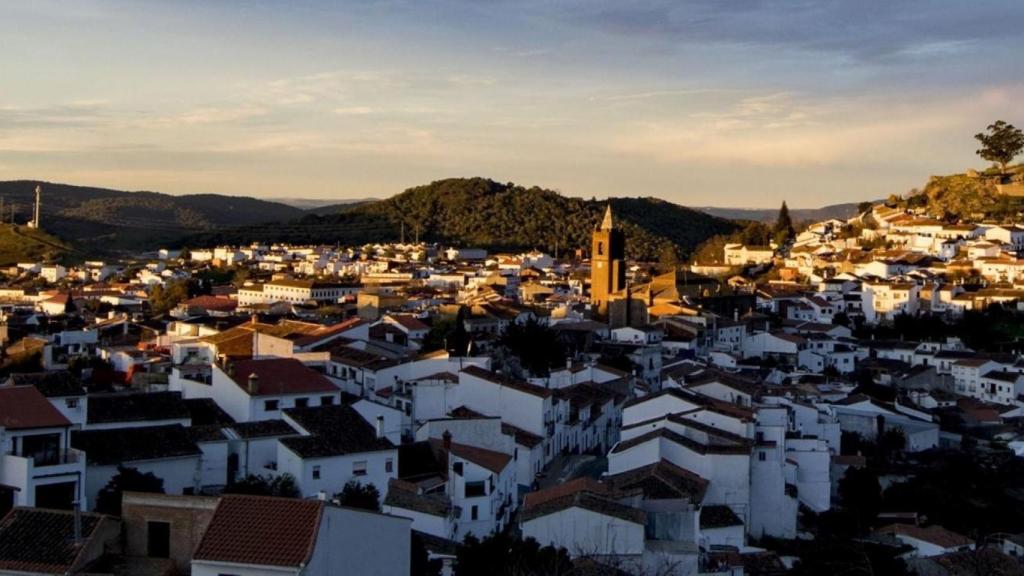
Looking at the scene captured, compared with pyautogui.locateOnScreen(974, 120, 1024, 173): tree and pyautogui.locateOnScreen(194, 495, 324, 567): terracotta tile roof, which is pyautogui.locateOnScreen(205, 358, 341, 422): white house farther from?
pyautogui.locateOnScreen(974, 120, 1024, 173): tree

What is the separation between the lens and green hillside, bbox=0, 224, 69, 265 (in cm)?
7894

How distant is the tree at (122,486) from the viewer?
50.5 ft

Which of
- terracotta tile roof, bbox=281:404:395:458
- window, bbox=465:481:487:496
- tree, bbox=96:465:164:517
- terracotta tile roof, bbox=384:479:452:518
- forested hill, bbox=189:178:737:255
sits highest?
forested hill, bbox=189:178:737:255

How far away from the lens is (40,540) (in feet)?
35.7

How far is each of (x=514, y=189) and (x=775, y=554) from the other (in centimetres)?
9990

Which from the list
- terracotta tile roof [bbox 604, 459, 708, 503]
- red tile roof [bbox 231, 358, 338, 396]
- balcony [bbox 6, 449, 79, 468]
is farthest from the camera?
red tile roof [bbox 231, 358, 338, 396]

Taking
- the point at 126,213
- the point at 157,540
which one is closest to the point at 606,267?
the point at 157,540

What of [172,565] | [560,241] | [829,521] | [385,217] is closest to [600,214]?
[560,241]

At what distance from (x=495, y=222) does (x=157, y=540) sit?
92.3 meters

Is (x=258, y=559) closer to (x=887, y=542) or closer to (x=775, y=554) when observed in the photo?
(x=775, y=554)

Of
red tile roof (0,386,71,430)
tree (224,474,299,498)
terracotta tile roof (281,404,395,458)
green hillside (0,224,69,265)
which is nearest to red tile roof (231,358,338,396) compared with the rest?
terracotta tile roof (281,404,395,458)

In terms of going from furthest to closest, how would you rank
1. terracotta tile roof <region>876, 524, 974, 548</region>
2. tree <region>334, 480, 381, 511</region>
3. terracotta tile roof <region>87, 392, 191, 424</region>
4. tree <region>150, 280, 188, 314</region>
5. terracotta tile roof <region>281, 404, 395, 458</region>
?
1. tree <region>150, 280, 188, 314</region>
2. terracotta tile roof <region>876, 524, 974, 548</region>
3. terracotta tile roof <region>87, 392, 191, 424</region>
4. terracotta tile roof <region>281, 404, 395, 458</region>
5. tree <region>334, 480, 381, 511</region>

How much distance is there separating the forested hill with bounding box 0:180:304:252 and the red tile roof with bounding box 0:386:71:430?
7776 cm

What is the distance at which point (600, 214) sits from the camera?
107500 mm
